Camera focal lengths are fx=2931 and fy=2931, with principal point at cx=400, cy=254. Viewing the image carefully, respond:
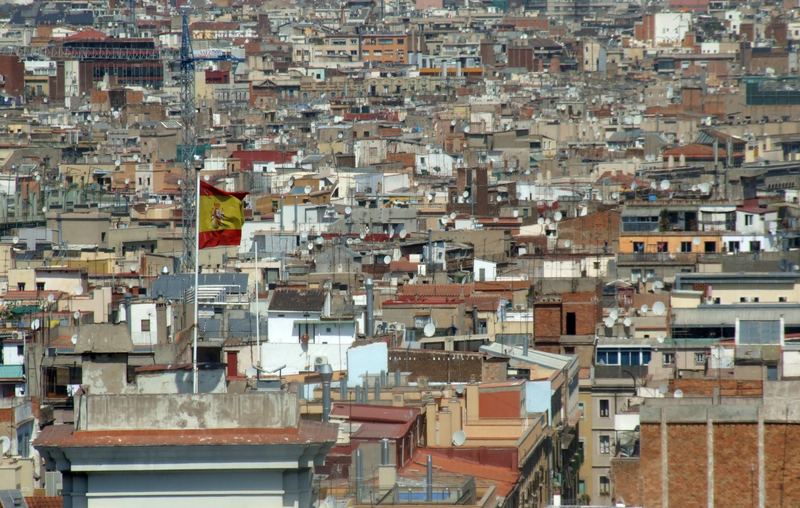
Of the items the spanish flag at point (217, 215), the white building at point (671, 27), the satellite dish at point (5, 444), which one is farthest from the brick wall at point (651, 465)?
the white building at point (671, 27)

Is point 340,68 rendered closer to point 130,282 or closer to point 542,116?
point 542,116

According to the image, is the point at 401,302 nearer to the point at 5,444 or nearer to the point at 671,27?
the point at 5,444

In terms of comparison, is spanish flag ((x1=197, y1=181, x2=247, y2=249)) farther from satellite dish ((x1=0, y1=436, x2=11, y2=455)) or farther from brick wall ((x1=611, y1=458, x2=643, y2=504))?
satellite dish ((x1=0, y1=436, x2=11, y2=455))

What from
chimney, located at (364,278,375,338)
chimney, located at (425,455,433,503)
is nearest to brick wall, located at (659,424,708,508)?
chimney, located at (425,455,433,503)

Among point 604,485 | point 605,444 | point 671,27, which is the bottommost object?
point 604,485

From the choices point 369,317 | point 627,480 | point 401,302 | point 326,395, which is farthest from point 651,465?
point 401,302

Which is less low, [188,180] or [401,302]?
[188,180]

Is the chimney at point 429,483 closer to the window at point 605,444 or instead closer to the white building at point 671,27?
the window at point 605,444
